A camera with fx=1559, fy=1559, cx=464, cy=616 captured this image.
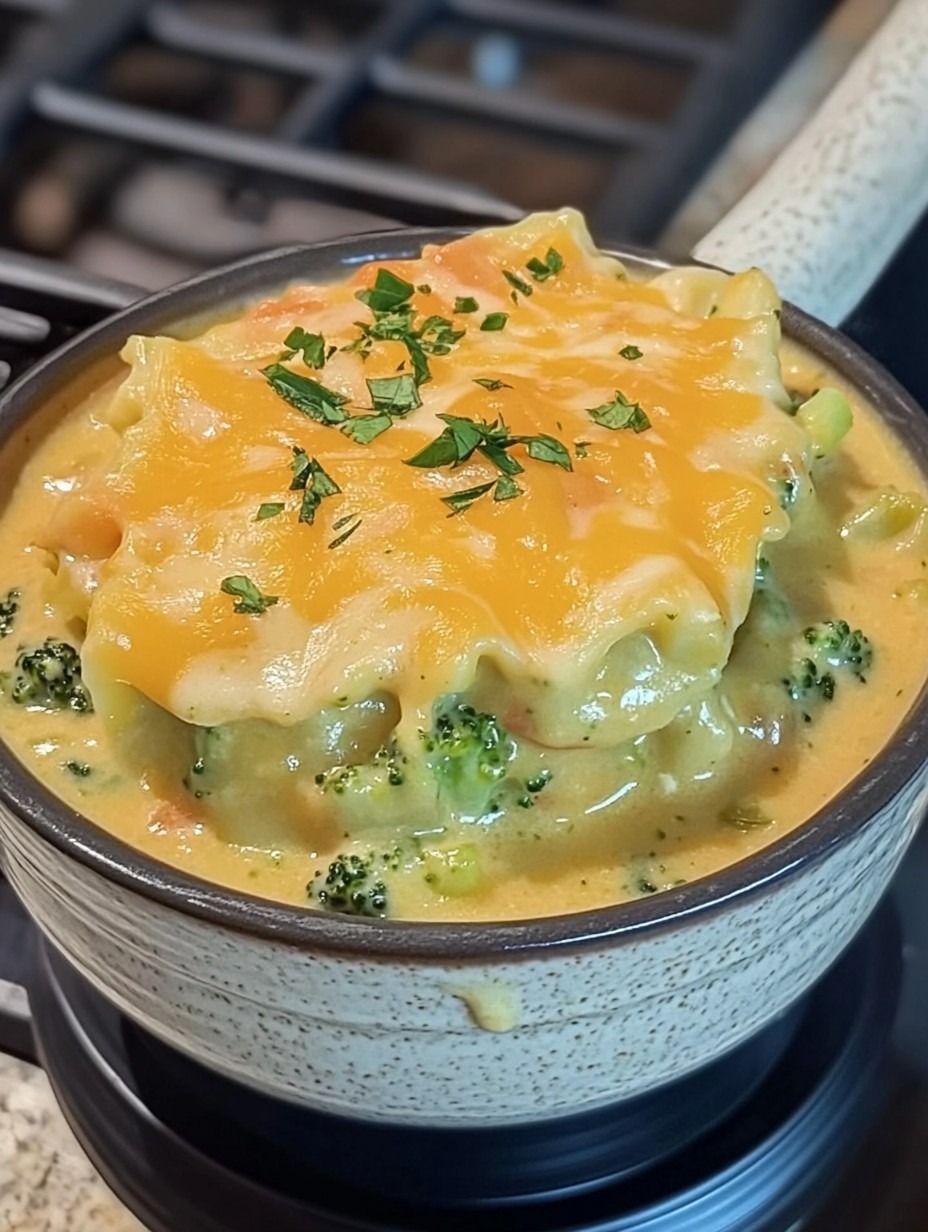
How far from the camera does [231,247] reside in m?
1.53

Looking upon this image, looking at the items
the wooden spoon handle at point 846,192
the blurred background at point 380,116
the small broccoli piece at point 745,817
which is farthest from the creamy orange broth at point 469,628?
the blurred background at point 380,116

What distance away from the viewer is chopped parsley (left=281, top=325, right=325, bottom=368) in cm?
83

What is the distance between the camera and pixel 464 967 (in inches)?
24.2

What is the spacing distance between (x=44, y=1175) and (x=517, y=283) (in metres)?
0.56

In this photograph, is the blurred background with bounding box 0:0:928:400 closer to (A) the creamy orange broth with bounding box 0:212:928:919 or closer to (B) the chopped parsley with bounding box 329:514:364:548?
(A) the creamy orange broth with bounding box 0:212:928:919

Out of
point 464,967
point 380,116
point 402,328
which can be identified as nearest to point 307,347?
point 402,328

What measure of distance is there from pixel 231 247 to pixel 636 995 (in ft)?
3.48

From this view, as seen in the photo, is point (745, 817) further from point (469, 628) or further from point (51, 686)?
point (51, 686)

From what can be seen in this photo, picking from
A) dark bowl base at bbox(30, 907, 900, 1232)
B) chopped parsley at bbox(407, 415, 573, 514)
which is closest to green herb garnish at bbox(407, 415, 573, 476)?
chopped parsley at bbox(407, 415, 573, 514)

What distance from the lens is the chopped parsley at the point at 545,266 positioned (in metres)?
0.90

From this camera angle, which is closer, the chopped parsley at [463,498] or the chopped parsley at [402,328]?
the chopped parsley at [463,498]

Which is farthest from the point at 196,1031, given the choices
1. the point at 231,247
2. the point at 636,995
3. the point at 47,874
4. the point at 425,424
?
the point at 231,247

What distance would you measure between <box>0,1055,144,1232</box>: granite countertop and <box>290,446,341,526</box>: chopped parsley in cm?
39

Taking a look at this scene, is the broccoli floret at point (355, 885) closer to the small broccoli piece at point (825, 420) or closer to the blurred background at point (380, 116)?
the small broccoli piece at point (825, 420)
